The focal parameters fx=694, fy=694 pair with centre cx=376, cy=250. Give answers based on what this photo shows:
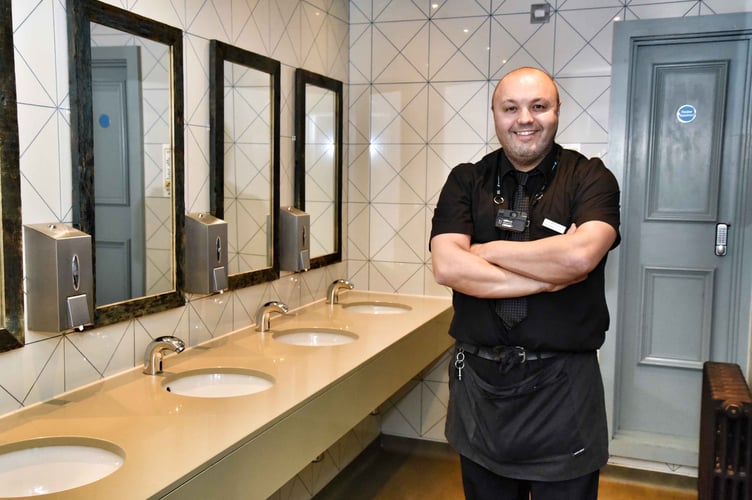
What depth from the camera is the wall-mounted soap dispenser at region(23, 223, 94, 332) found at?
1.76 meters

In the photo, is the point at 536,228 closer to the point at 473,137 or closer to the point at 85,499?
the point at 85,499

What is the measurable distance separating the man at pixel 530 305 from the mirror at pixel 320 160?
1368mm

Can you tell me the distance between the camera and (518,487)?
200 centimetres

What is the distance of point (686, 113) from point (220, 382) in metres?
2.58

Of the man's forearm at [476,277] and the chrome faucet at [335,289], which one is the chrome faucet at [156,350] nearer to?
the man's forearm at [476,277]

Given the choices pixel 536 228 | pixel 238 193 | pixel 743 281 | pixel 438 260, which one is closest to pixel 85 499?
pixel 438 260

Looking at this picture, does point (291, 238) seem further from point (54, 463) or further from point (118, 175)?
point (54, 463)

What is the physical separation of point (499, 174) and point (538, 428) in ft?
2.37

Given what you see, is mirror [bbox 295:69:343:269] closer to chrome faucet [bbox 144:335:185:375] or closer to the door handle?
chrome faucet [bbox 144:335:185:375]

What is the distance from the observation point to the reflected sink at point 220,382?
216 centimetres

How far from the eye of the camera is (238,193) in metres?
2.73

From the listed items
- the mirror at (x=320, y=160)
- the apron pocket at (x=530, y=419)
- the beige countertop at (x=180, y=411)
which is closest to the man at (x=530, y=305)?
the apron pocket at (x=530, y=419)

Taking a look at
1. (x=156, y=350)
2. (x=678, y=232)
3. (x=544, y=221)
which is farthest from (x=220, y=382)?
(x=678, y=232)

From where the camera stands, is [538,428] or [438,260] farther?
[438,260]
